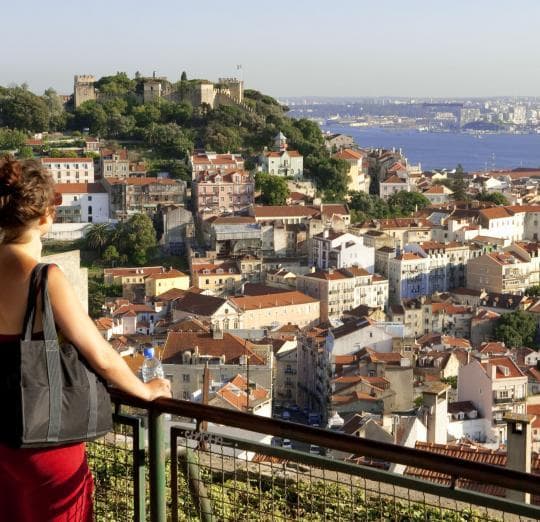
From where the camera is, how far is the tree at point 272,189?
2992 centimetres

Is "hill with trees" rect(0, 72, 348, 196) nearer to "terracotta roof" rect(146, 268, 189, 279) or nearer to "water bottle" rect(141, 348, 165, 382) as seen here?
"terracotta roof" rect(146, 268, 189, 279)

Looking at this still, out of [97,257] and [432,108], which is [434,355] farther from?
[432,108]

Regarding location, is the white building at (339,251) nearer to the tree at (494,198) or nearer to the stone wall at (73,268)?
the tree at (494,198)

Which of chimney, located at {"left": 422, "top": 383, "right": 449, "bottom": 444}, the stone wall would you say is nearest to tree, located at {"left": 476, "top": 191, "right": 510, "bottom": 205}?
chimney, located at {"left": 422, "top": 383, "right": 449, "bottom": 444}

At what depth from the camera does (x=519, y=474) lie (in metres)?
1.67

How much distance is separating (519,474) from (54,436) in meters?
0.77

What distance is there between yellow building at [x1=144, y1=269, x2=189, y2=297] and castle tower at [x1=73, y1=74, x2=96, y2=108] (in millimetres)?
14681

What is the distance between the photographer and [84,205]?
28.6 m

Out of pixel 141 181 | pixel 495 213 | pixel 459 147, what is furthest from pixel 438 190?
pixel 459 147

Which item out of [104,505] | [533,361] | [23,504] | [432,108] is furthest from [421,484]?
[432,108]

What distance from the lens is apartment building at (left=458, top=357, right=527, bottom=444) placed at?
15352mm

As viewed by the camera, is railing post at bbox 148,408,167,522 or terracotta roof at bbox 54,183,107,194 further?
terracotta roof at bbox 54,183,107,194

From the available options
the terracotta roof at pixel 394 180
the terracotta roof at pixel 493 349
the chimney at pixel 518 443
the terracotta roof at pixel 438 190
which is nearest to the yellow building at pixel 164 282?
the terracotta roof at pixel 493 349

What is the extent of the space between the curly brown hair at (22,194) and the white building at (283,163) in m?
30.0
